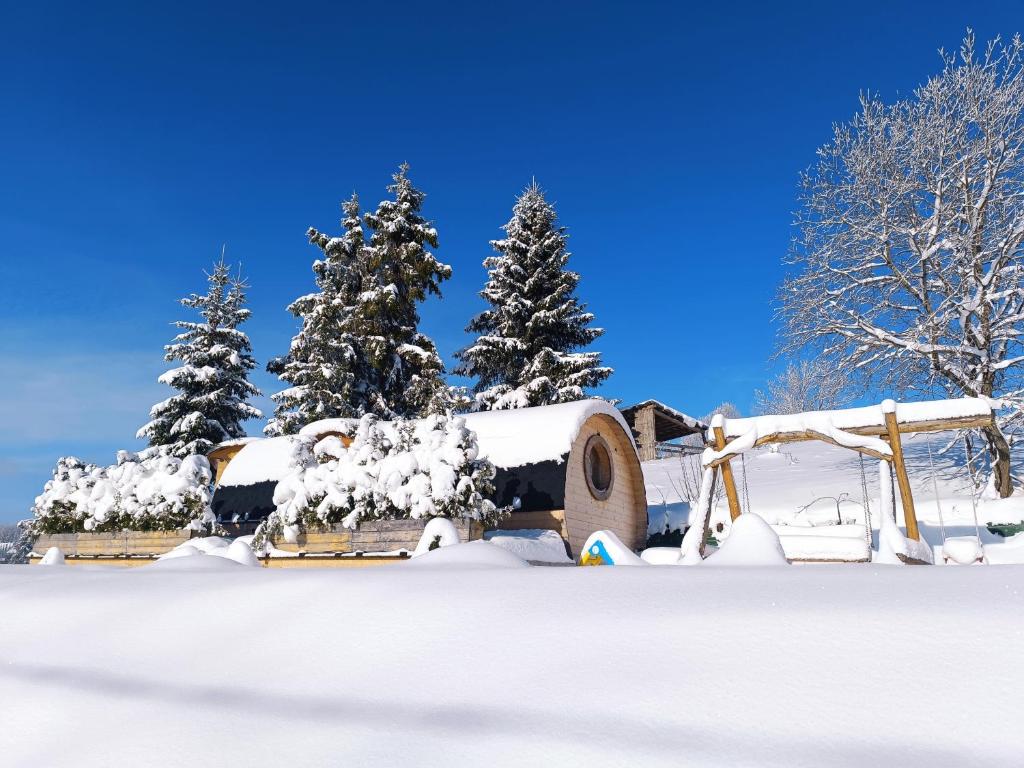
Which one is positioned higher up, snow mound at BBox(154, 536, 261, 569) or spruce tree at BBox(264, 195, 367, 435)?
spruce tree at BBox(264, 195, 367, 435)

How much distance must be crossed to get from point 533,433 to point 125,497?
24.8ft

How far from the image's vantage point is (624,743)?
72.6 inches

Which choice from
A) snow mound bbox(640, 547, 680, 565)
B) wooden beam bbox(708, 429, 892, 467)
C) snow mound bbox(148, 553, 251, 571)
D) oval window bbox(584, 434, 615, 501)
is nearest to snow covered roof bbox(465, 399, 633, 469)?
oval window bbox(584, 434, 615, 501)

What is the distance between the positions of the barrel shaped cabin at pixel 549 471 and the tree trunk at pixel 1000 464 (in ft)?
32.7

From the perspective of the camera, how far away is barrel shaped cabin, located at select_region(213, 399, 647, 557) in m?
12.3

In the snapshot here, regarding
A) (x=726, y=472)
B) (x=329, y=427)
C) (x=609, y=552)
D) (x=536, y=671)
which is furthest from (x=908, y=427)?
(x=329, y=427)

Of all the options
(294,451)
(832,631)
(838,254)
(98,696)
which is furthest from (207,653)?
(838,254)

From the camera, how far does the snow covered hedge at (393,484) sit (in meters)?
9.34

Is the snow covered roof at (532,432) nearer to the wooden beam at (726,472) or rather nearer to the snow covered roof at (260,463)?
the wooden beam at (726,472)

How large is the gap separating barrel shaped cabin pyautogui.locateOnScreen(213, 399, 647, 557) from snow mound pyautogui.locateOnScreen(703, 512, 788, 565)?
7.81m

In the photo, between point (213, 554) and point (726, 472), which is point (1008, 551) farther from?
point (213, 554)

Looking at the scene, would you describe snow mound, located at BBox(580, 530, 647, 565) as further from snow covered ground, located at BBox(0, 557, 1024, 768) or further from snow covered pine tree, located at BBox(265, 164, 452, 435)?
snow covered pine tree, located at BBox(265, 164, 452, 435)

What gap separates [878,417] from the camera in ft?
31.8

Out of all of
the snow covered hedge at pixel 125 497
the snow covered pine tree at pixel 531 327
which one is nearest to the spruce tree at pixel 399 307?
the snow covered pine tree at pixel 531 327
